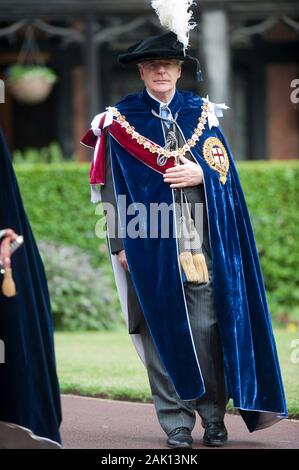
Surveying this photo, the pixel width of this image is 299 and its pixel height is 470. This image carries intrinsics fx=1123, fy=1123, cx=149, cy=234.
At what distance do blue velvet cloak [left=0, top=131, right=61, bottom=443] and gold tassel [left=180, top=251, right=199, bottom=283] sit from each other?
959 mm

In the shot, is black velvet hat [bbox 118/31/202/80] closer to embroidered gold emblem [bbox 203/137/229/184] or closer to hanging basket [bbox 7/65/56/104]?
embroidered gold emblem [bbox 203/137/229/184]

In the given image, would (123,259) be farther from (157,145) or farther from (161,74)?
(161,74)

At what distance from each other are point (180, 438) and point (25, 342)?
1.22 meters

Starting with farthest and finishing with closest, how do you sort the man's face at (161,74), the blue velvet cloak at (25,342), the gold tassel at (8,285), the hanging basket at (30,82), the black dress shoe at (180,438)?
the hanging basket at (30,82) → the man's face at (161,74) → the black dress shoe at (180,438) → the blue velvet cloak at (25,342) → the gold tassel at (8,285)

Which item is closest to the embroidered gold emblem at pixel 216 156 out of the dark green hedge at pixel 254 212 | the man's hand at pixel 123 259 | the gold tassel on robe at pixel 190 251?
the gold tassel on robe at pixel 190 251

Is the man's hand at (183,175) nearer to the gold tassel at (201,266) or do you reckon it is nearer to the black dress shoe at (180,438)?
the gold tassel at (201,266)

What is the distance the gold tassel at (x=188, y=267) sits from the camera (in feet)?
20.6

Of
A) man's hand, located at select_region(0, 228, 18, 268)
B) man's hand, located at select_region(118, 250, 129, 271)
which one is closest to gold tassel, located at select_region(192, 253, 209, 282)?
man's hand, located at select_region(118, 250, 129, 271)

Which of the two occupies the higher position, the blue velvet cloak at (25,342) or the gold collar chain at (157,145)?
the gold collar chain at (157,145)

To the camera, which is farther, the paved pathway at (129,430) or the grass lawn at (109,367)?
the grass lawn at (109,367)

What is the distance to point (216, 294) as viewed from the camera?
6.28 metres

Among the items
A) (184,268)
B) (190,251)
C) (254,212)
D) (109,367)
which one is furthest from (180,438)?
(254,212)
